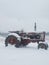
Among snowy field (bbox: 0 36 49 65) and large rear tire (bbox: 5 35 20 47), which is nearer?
snowy field (bbox: 0 36 49 65)

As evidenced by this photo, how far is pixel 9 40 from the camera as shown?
11.3 meters

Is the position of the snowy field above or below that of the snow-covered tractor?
below

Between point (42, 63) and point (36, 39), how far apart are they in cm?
493

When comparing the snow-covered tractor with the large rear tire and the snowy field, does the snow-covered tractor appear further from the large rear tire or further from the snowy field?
the snowy field

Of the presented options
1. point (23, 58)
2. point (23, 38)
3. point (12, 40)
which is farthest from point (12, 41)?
point (23, 58)

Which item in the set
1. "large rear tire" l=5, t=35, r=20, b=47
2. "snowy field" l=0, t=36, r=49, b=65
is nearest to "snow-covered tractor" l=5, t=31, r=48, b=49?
"large rear tire" l=5, t=35, r=20, b=47

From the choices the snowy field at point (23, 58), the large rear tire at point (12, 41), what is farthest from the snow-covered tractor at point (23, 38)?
the snowy field at point (23, 58)

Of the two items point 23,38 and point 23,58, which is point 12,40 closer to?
point 23,38

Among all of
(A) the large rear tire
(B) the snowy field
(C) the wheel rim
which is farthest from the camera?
(C) the wheel rim

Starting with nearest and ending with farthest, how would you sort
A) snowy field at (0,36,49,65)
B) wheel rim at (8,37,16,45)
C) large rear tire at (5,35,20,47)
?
snowy field at (0,36,49,65)
large rear tire at (5,35,20,47)
wheel rim at (8,37,16,45)

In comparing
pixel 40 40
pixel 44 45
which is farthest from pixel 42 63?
pixel 40 40

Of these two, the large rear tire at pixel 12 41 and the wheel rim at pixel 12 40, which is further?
the wheel rim at pixel 12 40

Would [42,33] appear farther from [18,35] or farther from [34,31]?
[18,35]

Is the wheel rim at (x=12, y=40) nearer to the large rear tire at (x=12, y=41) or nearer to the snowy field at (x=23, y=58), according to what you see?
the large rear tire at (x=12, y=41)
